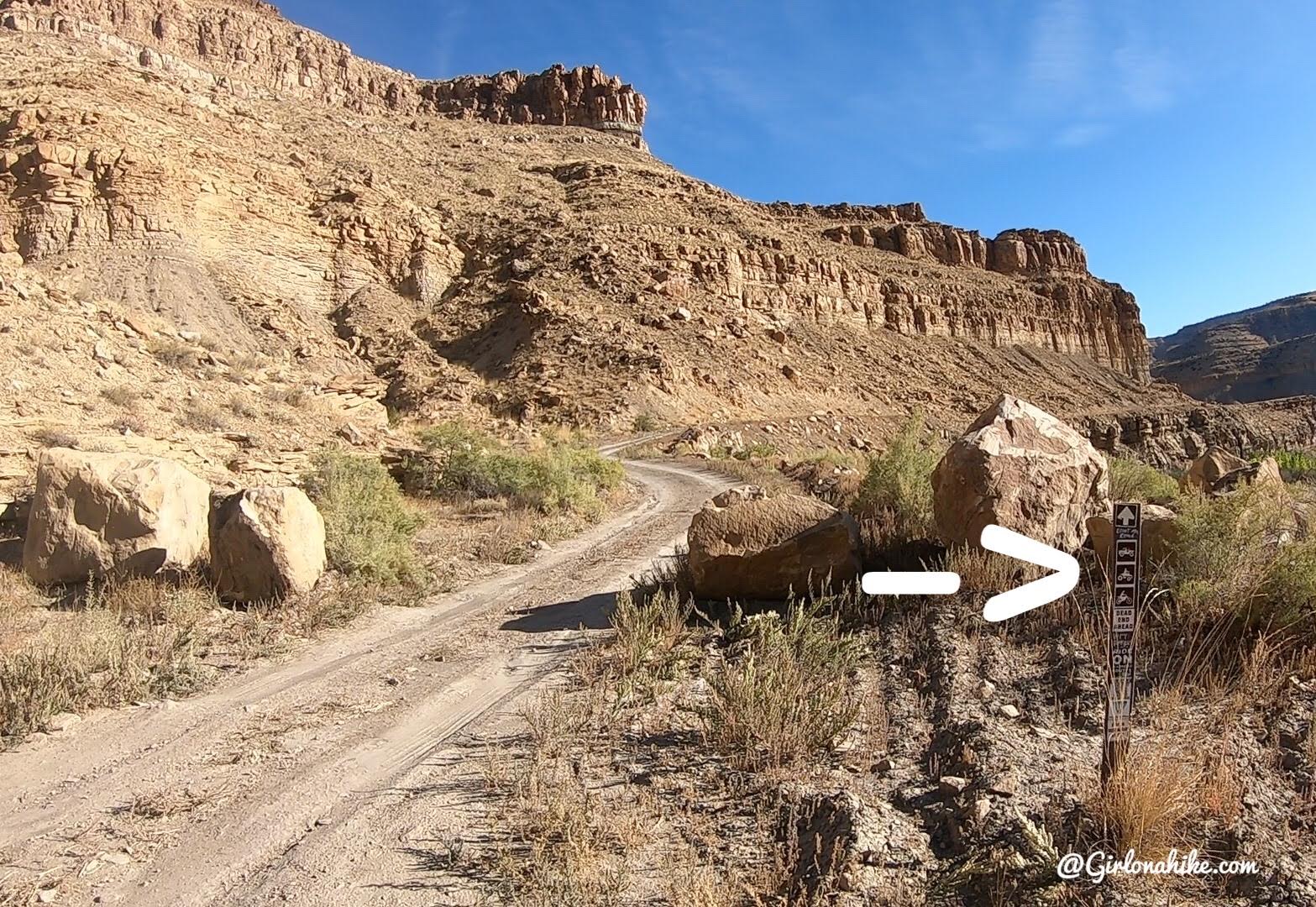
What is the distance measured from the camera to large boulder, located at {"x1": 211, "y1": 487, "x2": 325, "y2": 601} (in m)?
6.36

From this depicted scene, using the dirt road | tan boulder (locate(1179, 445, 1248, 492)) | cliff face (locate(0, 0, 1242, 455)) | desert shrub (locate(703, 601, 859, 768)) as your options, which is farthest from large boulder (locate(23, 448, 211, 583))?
tan boulder (locate(1179, 445, 1248, 492))

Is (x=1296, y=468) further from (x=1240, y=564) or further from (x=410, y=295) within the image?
(x=410, y=295)

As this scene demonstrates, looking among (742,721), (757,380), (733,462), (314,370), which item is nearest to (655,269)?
(757,380)

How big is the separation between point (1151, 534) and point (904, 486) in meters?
2.52

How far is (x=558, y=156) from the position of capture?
64.2 m

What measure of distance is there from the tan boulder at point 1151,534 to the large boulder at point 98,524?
786 centimetres

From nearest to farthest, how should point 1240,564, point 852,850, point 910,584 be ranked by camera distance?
point 852,850
point 1240,564
point 910,584

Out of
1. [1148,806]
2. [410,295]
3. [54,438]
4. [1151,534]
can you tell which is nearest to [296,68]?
[410,295]

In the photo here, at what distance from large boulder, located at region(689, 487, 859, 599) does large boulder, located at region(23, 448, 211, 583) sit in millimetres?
4853

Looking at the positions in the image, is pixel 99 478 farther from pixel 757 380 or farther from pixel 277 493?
pixel 757 380

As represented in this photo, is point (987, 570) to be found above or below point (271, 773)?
above

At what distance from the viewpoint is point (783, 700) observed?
3.74 meters

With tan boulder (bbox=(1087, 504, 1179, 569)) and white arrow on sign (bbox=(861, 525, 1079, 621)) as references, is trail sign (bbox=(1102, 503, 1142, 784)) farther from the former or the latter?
tan boulder (bbox=(1087, 504, 1179, 569))

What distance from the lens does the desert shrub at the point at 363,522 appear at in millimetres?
7281
